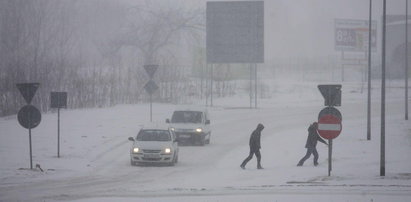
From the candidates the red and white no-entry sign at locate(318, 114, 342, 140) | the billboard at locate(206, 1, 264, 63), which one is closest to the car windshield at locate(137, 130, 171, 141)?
the red and white no-entry sign at locate(318, 114, 342, 140)

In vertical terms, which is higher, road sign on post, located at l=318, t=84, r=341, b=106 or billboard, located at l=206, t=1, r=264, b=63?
billboard, located at l=206, t=1, r=264, b=63

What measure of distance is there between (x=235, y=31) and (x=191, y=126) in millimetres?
21424

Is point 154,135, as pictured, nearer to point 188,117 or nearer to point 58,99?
point 58,99

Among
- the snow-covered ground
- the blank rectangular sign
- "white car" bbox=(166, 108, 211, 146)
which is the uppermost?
the blank rectangular sign

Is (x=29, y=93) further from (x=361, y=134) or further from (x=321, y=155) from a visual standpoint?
(x=361, y=134)

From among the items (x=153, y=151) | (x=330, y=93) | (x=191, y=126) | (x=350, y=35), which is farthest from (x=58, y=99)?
(x=350, y=35)

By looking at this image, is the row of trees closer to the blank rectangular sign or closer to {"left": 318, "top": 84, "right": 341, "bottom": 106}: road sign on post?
the blank rectangular sign

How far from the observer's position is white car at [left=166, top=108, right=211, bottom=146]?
108 feet

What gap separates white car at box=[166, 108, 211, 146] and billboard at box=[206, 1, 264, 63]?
19402 millimetres

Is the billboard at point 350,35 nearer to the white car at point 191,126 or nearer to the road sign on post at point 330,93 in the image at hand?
the white car at point 191,126

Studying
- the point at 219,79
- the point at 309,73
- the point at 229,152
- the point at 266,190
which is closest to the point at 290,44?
the point at 309,73

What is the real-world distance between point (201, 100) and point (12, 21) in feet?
82.6

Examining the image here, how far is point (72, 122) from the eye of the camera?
42.2 metres

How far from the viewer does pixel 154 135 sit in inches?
1033
